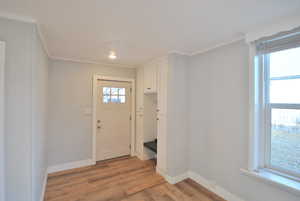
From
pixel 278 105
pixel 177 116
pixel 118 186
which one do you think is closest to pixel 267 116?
pixel 278 105

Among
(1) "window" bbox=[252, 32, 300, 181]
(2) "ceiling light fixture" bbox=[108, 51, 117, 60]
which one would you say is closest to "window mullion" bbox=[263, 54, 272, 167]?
(1) "window" bbox=[252, 32, 300, 181]

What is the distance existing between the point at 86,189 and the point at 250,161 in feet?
8.16

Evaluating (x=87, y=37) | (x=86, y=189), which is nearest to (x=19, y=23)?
(x=87, y=37)

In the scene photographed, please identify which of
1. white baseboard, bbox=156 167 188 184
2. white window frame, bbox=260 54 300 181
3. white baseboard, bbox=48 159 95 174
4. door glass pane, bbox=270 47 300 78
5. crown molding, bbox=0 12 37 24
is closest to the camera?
crown molding, bbox=0 12 37 24

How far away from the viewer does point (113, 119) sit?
354 cm

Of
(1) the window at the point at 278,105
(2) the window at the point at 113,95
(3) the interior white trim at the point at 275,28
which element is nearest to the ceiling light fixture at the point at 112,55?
(2) the window at the point at 113,95

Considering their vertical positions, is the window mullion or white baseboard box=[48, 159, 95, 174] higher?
the window mullion

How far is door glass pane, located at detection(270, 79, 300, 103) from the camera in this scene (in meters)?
1.60

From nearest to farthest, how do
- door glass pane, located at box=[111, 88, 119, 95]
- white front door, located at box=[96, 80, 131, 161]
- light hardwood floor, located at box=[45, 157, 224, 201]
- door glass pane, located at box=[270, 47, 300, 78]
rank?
door glass pane, located at box=[270, 47, 300, 78]
light hardwood floor, located at box=[45, 157, 224, 201]
white front door, located at box=[96, 80, 131, 161]
door glass pane, located at box=[111, 88, 119, 95]

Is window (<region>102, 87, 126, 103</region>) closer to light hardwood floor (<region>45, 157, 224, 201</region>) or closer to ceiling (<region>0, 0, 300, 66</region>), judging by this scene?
ceiling (<region>0, 0, 300, 66</region>)

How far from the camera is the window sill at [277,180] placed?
4.91 feet

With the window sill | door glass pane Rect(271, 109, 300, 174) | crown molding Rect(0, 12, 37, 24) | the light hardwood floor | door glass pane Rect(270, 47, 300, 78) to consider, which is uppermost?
crown molding Rect(0, 12, 37, 24)

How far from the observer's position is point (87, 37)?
1989 mm

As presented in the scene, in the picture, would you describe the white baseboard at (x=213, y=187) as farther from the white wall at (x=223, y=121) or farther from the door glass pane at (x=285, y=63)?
the door glass pane at (x=285, y=63)
